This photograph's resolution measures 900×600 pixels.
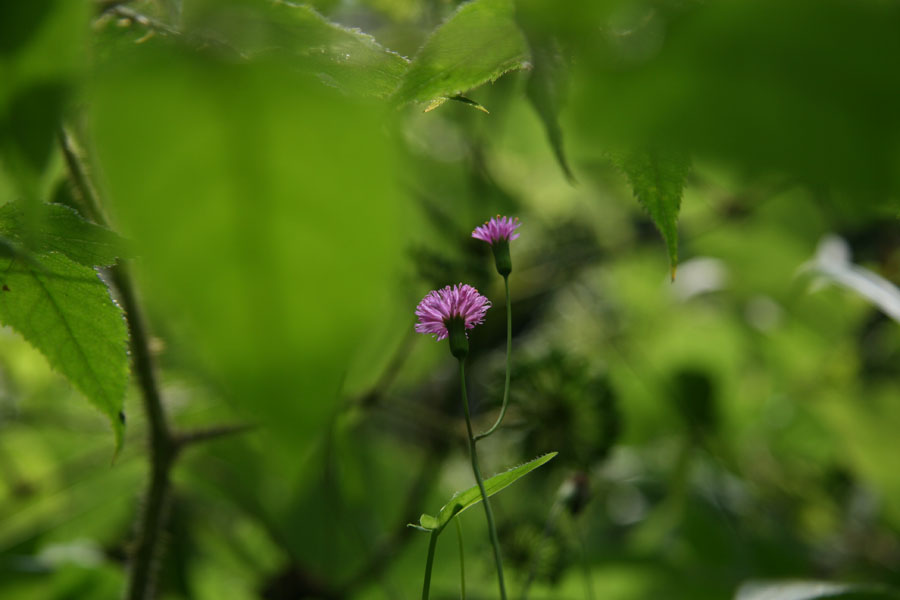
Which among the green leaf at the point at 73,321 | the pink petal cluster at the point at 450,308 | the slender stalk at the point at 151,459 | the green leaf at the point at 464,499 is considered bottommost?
the slender stalk at the point at 151,459

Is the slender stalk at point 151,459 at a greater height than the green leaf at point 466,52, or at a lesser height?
lesser

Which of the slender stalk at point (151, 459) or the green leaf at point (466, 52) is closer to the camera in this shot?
the green leaf at point (466, 52)

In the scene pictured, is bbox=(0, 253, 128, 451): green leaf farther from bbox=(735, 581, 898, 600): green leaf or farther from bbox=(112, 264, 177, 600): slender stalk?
bbox=(735, 581, 898, 600): green leaf

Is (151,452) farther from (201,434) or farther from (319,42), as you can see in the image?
(319,42)

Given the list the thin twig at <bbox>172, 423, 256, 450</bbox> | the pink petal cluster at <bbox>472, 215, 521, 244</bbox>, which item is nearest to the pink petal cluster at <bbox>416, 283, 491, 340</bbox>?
the pink petal cluster at <bbox>472, 215, 521, 244</bbox>

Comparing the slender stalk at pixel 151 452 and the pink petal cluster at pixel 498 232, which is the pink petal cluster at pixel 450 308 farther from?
the slender stalk at pixel 151 452

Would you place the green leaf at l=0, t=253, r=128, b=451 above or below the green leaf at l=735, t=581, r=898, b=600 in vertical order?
above

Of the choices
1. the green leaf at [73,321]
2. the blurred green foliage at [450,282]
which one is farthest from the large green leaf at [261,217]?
the green leaf at [73,321]
